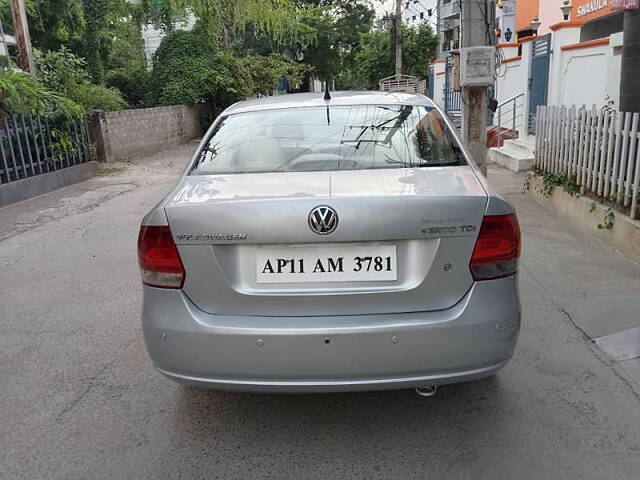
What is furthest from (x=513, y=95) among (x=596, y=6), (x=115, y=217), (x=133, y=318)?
(x=133, y=318)

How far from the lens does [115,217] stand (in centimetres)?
810

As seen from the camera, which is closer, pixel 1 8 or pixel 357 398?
pixel 357 398

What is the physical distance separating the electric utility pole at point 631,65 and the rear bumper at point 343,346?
4733mm

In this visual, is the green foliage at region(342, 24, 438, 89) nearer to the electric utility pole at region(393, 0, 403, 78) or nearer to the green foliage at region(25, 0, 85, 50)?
the electric utility pole at region(393, 0, 403, 78)

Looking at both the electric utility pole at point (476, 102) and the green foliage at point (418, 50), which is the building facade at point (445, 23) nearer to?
the green foliage at point (418, 50)

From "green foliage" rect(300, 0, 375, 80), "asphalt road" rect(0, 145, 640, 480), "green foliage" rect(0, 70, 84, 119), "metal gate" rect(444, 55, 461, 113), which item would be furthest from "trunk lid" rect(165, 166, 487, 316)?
"green foliage" rect(300, 0, 375, 80)

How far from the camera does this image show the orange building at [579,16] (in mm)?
12805

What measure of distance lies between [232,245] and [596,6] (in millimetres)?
13953

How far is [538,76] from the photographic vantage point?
12.0m

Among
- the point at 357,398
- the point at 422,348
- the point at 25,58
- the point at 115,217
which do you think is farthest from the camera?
the point at 25,58

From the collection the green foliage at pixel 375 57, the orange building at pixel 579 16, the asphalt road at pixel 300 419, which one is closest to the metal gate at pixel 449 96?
the orange building at pixel 579 16

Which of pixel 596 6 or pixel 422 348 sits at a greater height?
pixel 596 6

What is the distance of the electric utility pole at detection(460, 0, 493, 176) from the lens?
735 centimetres

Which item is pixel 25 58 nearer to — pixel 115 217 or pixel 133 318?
pixel 115 217
